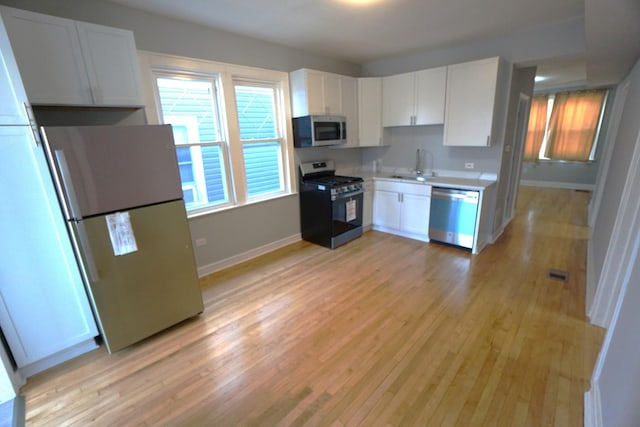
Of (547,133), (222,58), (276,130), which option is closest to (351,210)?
(276,130)

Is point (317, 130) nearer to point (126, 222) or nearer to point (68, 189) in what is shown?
point (126, 222)

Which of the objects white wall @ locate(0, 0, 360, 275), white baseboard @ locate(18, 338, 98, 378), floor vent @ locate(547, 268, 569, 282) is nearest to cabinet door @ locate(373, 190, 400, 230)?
white wall @ locate(0, 0, 360, 275)

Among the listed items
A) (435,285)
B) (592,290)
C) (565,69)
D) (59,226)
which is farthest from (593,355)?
(565,69)

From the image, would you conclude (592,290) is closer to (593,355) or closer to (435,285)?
(593,355)

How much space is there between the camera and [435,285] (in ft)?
9.69

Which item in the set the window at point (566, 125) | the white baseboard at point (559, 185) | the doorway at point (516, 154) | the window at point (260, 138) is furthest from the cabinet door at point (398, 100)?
the white baseboard at point (559, 185)

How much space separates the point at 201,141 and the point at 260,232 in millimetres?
1361

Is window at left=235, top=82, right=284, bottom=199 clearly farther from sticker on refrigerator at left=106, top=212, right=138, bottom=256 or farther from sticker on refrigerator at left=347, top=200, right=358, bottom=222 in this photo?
sticker on refrigerator at left=106, top=212, right=138, bottom=256

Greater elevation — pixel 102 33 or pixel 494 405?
pixel 102 33

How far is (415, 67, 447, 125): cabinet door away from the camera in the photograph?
3.73m

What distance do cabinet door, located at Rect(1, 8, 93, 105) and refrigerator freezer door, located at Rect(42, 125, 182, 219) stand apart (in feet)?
1.36

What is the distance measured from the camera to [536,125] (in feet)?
23.6

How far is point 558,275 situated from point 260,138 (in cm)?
384

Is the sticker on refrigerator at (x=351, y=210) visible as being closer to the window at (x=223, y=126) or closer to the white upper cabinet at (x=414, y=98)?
the window at (x=223, y=126)
